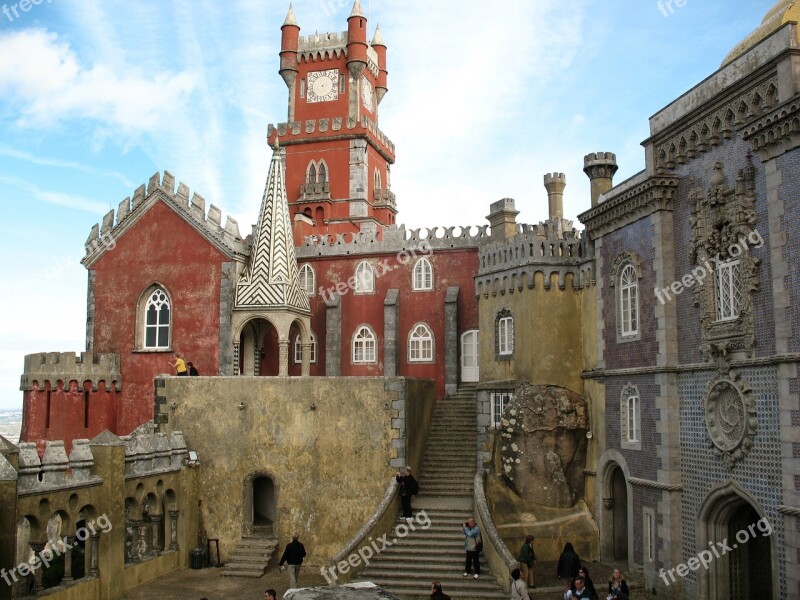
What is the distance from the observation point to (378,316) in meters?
31.7

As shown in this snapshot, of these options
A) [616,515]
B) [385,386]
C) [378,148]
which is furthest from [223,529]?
[378,148]

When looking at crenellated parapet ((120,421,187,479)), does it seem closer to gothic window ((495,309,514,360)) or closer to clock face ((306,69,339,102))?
gothic window ((495,309,514,360))

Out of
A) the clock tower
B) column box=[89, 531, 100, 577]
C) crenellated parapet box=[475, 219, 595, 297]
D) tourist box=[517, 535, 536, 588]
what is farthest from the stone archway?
the clock tower

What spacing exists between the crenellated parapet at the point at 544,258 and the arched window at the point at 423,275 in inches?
230

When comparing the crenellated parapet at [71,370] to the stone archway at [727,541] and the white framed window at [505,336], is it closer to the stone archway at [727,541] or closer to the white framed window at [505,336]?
the white framed window at [505,336]

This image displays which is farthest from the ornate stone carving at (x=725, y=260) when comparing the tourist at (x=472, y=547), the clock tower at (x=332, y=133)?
the clock tower at (x=332, y=133)

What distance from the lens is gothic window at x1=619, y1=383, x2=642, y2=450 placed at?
20.3m

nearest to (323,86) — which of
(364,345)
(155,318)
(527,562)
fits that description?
(364,345)

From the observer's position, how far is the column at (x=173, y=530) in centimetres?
2209

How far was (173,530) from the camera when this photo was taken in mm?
22188

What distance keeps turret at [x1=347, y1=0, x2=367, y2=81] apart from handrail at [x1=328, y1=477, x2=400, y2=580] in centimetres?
2664

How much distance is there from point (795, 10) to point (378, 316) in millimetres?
18273

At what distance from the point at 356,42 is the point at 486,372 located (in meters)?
24.0

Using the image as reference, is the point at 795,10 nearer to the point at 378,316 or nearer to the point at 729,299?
the point at 729,299
